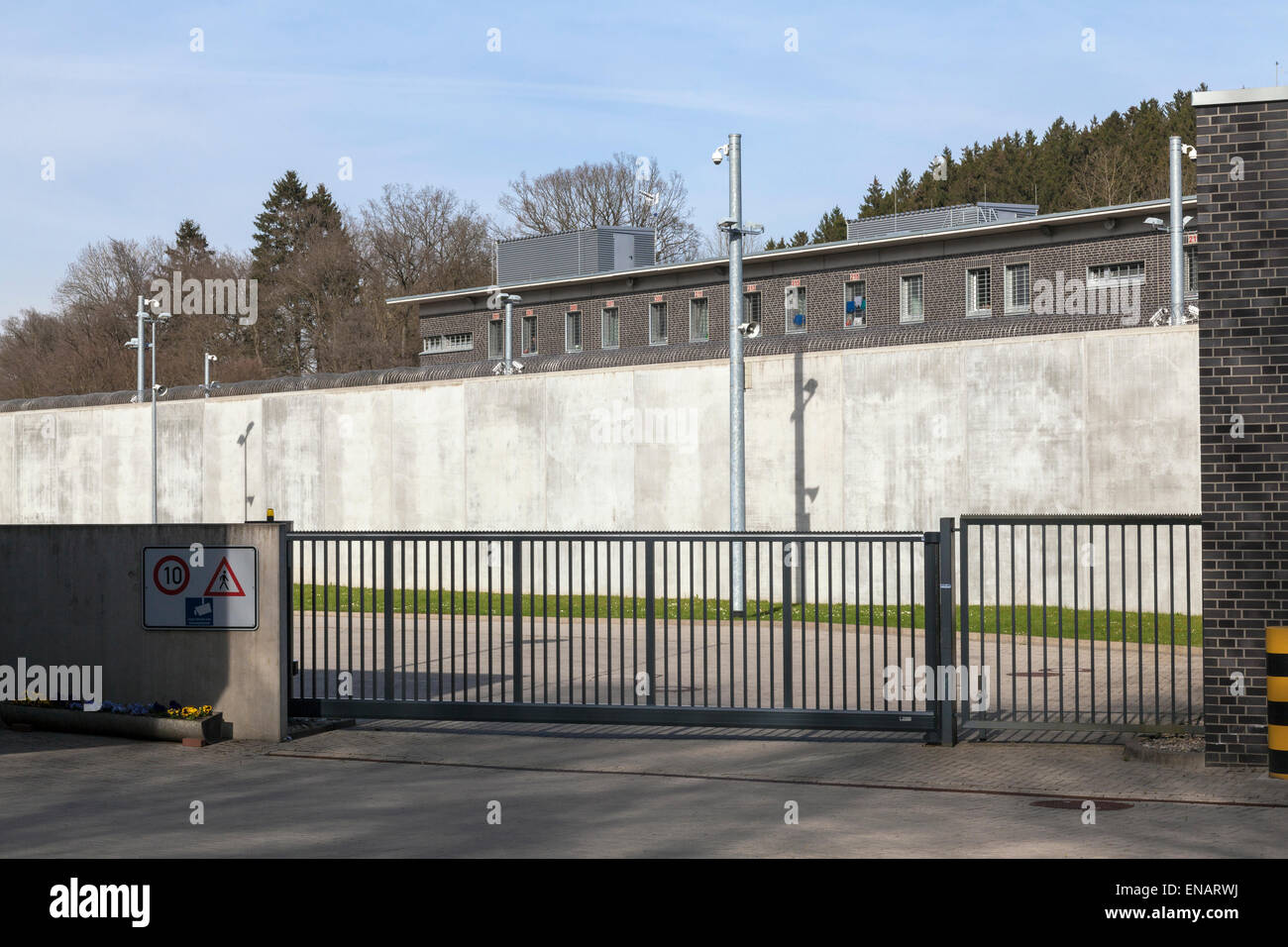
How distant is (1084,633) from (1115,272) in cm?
2371

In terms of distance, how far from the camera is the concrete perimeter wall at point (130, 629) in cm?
1300

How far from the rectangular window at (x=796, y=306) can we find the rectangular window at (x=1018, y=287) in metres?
7.87

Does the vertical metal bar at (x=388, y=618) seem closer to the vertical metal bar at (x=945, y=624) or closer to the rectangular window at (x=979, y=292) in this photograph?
the vertical metal bar at (x=945, y=624)

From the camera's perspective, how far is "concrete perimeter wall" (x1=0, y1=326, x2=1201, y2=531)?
26656 mm

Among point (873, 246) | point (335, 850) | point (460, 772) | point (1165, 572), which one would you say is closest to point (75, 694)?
point (460, 772)

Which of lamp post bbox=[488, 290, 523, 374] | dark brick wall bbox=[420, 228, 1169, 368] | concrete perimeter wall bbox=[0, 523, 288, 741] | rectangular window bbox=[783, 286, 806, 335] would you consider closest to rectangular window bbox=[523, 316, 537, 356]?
dark brick wall bbox=[420, 228, 1169, 368]

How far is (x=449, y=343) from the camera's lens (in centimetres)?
6244

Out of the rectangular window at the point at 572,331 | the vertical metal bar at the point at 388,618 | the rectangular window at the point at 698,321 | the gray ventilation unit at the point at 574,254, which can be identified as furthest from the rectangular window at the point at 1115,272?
the vertical metal bar at the point at 388,618

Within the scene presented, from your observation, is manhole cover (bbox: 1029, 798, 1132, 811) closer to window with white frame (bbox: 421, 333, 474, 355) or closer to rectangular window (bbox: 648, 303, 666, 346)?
rectangular window (bbox: 648, 303, 666, 346)

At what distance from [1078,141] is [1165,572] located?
62.4m

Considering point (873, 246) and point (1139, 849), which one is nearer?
point (1139, 849)

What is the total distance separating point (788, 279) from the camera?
51.1 metres

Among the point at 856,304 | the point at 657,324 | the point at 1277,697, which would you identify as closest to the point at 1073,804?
the point at 1277,697

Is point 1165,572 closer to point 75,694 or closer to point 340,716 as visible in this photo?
point 340,716
